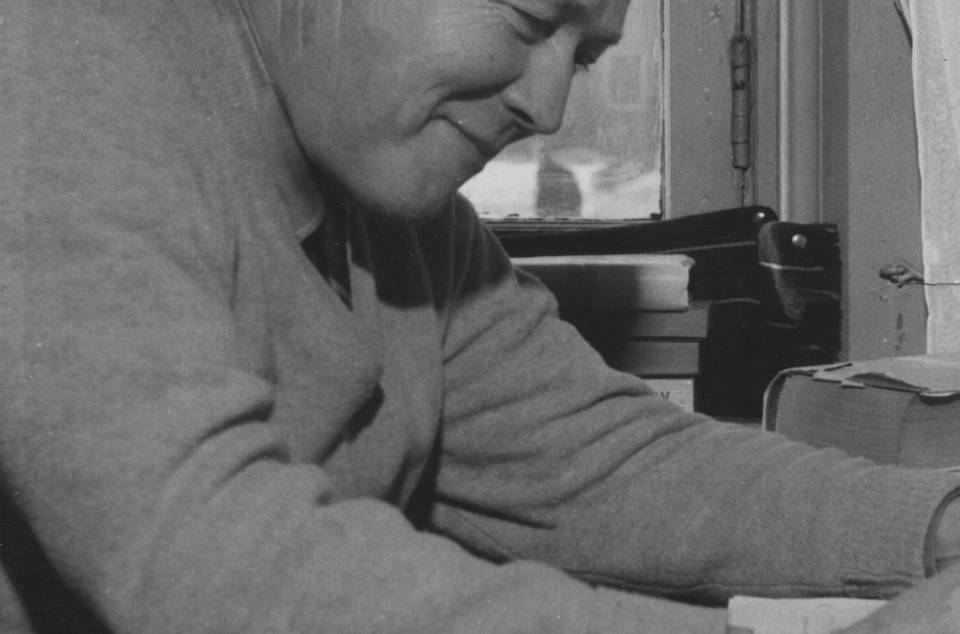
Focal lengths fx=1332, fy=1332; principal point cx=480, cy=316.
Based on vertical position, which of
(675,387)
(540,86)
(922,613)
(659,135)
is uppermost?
(540,86)

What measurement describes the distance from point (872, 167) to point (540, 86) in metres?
1.17

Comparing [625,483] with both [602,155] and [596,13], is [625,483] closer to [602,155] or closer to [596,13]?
[596,13]

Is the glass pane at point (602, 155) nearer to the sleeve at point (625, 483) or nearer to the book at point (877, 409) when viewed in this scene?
the book at point (877, 409)

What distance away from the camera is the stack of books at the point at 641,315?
1.30 meters

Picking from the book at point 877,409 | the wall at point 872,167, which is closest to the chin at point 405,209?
the book at point 877,409

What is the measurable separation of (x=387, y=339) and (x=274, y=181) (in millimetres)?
174

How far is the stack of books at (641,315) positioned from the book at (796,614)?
2.15 feet

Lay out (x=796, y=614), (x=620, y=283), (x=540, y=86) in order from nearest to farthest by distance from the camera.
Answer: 1. (x=796, y=614)
2. (x=540, y=86)
3. (x=620, y=283)

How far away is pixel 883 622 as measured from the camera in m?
0.53

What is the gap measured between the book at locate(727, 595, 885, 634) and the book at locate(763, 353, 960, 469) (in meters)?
0.49

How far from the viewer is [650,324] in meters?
1.31

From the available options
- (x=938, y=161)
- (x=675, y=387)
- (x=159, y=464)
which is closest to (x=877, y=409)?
(x=675, y=387)

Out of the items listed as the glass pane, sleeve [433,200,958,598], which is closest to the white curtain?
the glass pane

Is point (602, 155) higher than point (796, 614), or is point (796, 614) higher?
point (602, 155)
